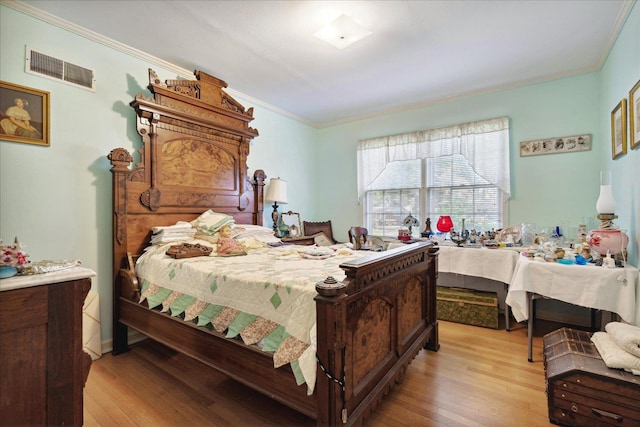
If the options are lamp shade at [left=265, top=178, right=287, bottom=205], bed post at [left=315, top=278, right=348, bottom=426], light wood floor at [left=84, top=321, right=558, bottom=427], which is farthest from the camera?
lamp shade at [left=265, top=178, right=287, bottom=205]

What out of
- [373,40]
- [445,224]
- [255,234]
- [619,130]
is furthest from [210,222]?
[619,130]

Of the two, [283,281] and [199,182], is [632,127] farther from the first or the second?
[199,182]

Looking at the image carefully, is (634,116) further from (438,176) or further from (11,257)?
(11,257)

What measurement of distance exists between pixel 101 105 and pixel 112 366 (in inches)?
86.2

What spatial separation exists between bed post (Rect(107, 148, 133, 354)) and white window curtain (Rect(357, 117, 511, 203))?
311cm

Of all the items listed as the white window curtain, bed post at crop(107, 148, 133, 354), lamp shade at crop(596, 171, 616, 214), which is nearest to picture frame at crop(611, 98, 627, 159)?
lamp shade at crop(596, 171, 616, 214)

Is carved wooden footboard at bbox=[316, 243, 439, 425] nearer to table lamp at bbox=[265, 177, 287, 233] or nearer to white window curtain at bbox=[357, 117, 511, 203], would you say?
white window curtain at bbox=[357, 117, 511, 203]

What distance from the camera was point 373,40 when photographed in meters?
2.55

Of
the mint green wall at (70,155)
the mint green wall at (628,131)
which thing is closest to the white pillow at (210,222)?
the mint green wall at (70,155)

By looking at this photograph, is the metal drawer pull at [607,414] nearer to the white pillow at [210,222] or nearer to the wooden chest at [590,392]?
the wooden chest at [590,392]

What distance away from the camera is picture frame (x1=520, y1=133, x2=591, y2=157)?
3080 millimetres

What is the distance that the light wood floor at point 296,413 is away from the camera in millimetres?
1685

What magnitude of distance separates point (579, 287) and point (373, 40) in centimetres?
260

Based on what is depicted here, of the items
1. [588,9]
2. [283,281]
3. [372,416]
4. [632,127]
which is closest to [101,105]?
[283,281]
